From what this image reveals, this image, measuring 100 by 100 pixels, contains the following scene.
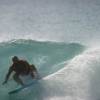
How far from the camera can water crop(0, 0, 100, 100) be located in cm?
1226

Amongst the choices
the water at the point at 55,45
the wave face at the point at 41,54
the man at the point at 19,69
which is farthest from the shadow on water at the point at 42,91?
the wave face at the point at 41,54

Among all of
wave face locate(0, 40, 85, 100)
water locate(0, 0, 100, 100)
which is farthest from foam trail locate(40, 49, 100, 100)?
wave face locate(0, 40, 85, 100)

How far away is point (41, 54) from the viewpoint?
15.2 metres

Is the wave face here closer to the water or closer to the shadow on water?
the water

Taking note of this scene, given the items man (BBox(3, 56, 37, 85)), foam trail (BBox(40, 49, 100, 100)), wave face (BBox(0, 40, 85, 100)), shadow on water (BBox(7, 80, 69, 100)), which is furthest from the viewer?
Answer: wave face (BBox(0, 40, 85, 100))

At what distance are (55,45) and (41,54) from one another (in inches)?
54.1

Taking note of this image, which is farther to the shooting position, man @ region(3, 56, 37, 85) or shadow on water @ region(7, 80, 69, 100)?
man @ region(3, 56, 37, 85)

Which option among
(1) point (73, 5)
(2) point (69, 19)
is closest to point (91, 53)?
(2) point (69, 19)

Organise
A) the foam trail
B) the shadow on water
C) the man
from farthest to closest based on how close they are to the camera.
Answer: the man
the foam trail
the shadow on water

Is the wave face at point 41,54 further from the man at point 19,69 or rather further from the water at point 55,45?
the man at point 19,69

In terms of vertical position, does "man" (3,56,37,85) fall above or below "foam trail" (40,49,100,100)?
above

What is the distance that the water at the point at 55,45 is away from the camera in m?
12.3

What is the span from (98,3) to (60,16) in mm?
4167

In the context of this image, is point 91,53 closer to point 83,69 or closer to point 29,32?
point 83,69
